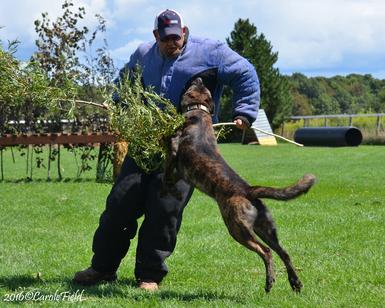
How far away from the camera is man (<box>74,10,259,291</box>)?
20.0 ft

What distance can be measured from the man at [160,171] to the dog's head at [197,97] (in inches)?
5.8

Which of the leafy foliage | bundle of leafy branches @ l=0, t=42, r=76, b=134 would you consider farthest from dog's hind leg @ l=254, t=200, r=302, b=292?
the leafy foliage

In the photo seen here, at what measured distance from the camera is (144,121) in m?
5.89

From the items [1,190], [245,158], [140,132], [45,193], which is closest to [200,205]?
[45,193]

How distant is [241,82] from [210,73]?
275mm

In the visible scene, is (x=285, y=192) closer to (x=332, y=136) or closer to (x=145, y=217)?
(x=145, y=217)

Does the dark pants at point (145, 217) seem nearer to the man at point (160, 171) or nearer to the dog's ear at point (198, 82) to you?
the man at point (160, 171)

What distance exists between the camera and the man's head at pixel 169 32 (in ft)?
19.6

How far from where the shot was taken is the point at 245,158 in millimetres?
26422

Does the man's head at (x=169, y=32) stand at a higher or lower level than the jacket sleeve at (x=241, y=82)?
higher

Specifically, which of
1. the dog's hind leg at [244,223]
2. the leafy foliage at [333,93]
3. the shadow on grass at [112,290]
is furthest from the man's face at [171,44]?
the leafy foliage at [333,93]

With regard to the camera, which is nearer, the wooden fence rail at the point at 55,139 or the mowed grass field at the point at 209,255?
the mowed grass field at the point at 209,255

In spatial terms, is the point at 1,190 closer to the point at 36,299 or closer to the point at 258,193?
the point at 36,299

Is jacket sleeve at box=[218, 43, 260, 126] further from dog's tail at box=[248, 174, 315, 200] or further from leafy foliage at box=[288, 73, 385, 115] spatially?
leafy foliage at box=[288, 73, 385, 115]
